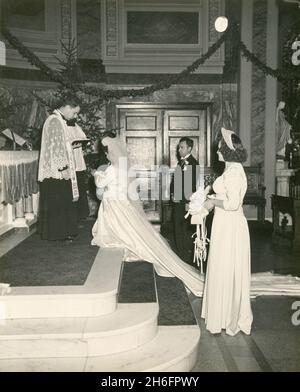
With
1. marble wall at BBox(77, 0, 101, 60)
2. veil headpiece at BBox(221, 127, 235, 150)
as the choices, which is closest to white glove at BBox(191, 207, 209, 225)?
veil headpiece at BBox(221, 127, 235, 150)

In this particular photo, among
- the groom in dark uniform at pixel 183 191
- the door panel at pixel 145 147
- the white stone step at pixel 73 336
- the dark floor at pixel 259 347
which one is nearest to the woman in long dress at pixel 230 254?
the dark floor at pixel 259 347

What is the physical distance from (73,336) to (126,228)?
2.47 m

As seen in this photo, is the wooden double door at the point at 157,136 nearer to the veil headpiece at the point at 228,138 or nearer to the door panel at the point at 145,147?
the door panel at the point at 145,147

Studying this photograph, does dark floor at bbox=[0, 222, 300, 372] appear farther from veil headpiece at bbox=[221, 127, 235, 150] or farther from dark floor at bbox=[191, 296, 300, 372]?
veil headpiece at bbox=[221, 127, 235, 150]

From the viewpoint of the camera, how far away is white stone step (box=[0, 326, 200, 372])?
360 cm

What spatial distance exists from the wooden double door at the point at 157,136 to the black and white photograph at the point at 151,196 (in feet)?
0.12

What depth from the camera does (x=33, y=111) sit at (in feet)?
37.6

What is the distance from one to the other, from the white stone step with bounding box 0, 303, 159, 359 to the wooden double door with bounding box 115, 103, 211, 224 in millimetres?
8200

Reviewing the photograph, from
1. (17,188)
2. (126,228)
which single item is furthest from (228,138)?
(17,188)

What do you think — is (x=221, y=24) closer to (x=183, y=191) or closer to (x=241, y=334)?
(x=183, y=191)

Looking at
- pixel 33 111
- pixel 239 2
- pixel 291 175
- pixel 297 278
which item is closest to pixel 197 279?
pixel 297 278
